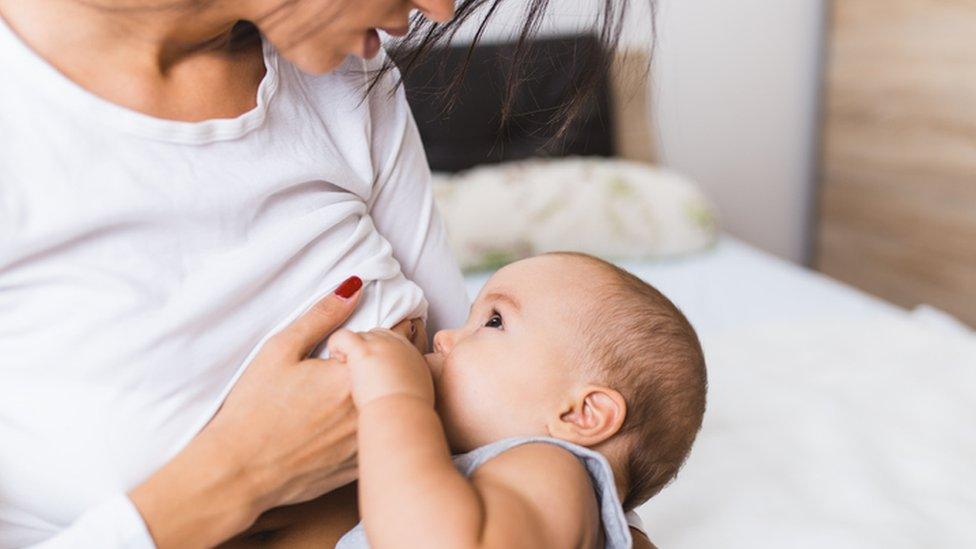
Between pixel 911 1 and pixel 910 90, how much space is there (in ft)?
0.87

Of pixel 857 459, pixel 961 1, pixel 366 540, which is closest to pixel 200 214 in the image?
pixel 366 540

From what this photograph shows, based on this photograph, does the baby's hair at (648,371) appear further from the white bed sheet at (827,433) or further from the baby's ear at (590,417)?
the white bed sheet at (827,433)

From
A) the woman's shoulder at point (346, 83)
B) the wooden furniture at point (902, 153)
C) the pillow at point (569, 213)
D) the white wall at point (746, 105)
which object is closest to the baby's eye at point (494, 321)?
the woman's shoulder at point (346, 83)

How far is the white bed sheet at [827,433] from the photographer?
1.26 meters

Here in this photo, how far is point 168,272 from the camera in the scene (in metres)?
0.79

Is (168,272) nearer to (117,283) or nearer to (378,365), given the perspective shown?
(117,283)

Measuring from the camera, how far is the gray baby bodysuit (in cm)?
83

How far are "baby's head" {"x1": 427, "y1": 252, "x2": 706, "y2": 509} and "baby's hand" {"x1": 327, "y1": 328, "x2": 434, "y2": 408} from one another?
0.09 metres

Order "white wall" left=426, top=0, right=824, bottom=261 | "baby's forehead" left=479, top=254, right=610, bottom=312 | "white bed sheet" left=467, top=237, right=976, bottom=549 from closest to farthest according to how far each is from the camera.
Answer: "baby's forehead" left=479, top=254, right=610, bottom=312 < "white bed sheet" left=467, top=237, right=976, bottom=549 < "white wall" left=426, top=0, right=824, bottom=261

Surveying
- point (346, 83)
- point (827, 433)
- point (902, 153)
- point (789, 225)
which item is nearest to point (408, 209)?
point (346, 83)

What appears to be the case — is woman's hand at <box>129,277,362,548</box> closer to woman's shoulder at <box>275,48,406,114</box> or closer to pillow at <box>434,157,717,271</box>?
woman's shoulder at <box>275,48,406,114</box>

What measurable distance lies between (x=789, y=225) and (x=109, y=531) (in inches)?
123

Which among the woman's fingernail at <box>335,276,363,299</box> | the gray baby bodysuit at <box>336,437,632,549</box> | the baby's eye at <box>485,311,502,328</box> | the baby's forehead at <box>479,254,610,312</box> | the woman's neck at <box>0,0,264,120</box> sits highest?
the woman's neck at <box>0,0,264,120</box>

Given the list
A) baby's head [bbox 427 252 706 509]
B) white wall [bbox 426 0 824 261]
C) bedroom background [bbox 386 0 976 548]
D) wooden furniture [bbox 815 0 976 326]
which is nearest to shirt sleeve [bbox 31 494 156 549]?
baby's head [bbox 427 252 706 509]
